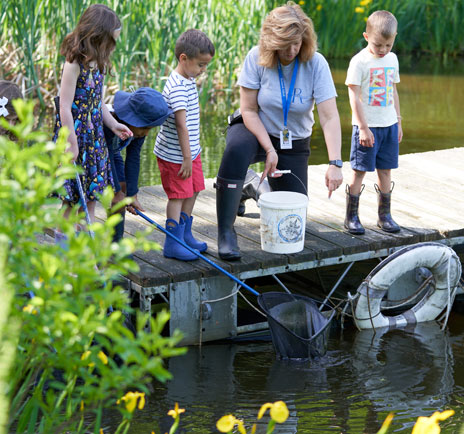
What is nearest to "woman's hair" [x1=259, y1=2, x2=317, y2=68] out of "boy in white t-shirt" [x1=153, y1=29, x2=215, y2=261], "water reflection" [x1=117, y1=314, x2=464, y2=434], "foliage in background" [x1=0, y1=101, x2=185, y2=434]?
"boy in white t-shirt" [x1=153, y1=29, x2=215, y2=261]

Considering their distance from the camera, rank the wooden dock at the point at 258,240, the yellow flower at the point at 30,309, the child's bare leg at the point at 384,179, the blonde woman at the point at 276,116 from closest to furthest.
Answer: the yellow flower at the point at 30,309, the blonde woman at the point at 276,116, the wooden dock at the point at 258,240, the child's bare leg at the point at 384,179

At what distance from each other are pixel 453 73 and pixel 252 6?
3.97 m

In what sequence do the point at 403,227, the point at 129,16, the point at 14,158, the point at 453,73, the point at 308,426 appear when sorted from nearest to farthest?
1. the point at 14,158
2. the point at 308,426
3. the point at 403,227
4. the point at 129,16
5. the point at 453,73

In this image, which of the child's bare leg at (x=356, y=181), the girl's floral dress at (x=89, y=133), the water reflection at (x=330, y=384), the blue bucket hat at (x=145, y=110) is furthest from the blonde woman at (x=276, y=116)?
the girl's floral dress at (x=89, y=133)

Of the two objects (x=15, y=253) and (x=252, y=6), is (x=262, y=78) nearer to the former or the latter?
(x=15, y=253)

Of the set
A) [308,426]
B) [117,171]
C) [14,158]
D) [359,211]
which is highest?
[14,158]

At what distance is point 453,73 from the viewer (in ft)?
37.2

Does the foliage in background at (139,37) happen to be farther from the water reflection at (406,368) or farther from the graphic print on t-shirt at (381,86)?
the water reflection at (406,368)

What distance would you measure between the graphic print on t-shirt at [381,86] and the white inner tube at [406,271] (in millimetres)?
753

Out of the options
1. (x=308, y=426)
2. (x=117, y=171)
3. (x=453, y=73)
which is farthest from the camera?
(x=453, y=73)

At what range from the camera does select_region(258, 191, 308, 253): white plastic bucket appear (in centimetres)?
412

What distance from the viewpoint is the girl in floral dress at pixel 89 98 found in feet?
11.7

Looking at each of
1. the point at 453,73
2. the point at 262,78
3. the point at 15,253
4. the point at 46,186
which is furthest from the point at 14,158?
the point at 453,73

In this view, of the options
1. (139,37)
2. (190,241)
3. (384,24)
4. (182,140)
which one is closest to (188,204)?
(190,241)
